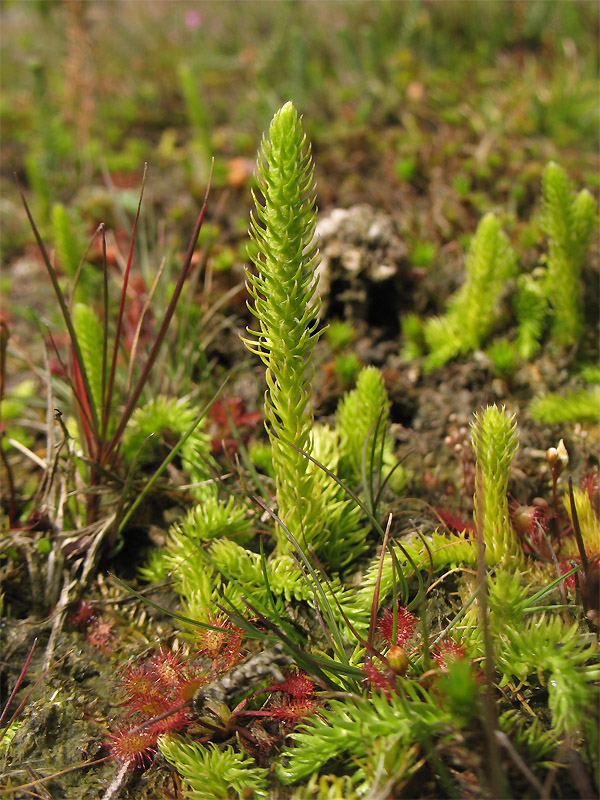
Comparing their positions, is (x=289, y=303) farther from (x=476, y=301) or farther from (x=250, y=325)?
(x=250, y=325)

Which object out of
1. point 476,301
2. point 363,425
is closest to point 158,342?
point 363,425

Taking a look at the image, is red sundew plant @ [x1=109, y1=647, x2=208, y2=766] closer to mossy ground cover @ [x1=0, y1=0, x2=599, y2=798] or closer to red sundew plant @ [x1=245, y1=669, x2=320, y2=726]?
mossy ground cover @ [x1=0, y1=0, x2=599, y2=798]

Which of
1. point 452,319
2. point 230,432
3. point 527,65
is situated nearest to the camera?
point 230,432

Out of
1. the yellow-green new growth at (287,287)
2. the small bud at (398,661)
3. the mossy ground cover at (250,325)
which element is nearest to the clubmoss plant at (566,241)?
the mossy ground cover at (250,325)

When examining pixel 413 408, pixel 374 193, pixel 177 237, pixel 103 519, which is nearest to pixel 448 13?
pixel 374 193

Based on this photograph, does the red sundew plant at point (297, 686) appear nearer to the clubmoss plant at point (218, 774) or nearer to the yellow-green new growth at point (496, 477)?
the clubmoss plant at point (218, 774)

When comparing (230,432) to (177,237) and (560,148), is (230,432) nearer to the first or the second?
(177,237)

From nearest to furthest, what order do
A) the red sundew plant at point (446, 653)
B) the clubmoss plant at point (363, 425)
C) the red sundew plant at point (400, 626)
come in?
the red sundew plant at point (446, 653), the red sundew plant at point (400, 626), the clubmoss plant at point (363, 425)
